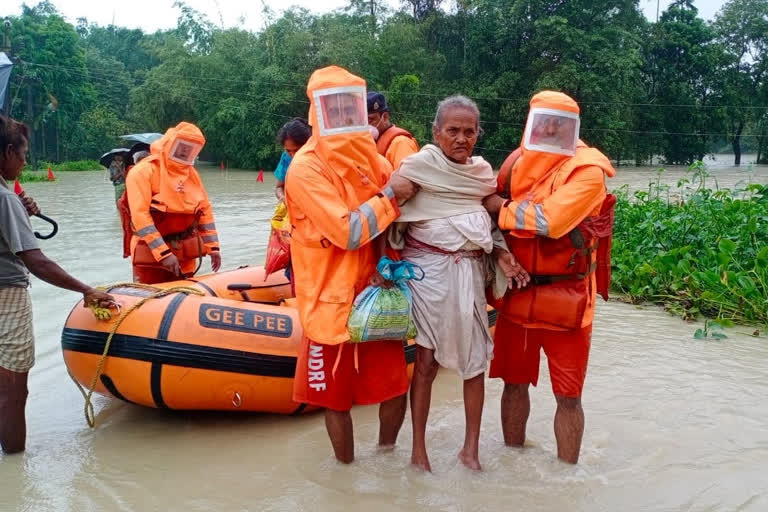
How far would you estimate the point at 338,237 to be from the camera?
110 inches

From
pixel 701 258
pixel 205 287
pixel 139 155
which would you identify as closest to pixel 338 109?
pixel 205 287

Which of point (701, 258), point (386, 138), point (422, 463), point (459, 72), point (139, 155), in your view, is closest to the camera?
point (422, 463)

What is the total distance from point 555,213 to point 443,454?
1377mm

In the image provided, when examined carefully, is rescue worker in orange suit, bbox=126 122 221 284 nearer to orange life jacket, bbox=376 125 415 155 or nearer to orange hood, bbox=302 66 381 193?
orange life jacket, bbox=376 125 415 155

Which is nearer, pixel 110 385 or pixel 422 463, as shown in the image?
pixel 422 463

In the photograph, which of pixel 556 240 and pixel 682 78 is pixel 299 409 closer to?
pixel 556 240

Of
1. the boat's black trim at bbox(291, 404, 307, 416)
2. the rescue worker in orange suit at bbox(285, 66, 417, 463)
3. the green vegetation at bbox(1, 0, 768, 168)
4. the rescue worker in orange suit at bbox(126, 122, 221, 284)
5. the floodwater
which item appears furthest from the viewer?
the green vegetation at bbox(1, 0, 768, 168)

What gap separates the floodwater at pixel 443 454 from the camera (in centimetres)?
306

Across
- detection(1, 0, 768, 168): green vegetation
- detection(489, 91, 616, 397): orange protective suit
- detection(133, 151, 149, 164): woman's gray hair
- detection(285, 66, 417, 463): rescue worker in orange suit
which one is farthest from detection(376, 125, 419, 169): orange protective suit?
detection(1, 0, 768, 168): green vegetation

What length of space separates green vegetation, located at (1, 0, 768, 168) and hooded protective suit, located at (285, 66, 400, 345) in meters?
27.2

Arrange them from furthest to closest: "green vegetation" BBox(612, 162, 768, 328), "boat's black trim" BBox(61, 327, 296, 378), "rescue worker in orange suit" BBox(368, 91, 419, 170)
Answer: "green vegetation" BBox(612, 162, 768, 328)
"rescue worker in orange suit" BBox(368, 91, 419, 170)
"boat's black trim" BBox(61, 327, 296, 378)

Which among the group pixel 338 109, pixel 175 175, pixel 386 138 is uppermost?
pixel 338 109

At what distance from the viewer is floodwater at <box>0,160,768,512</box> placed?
306cm

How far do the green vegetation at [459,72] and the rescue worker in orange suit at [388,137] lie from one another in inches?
1028
